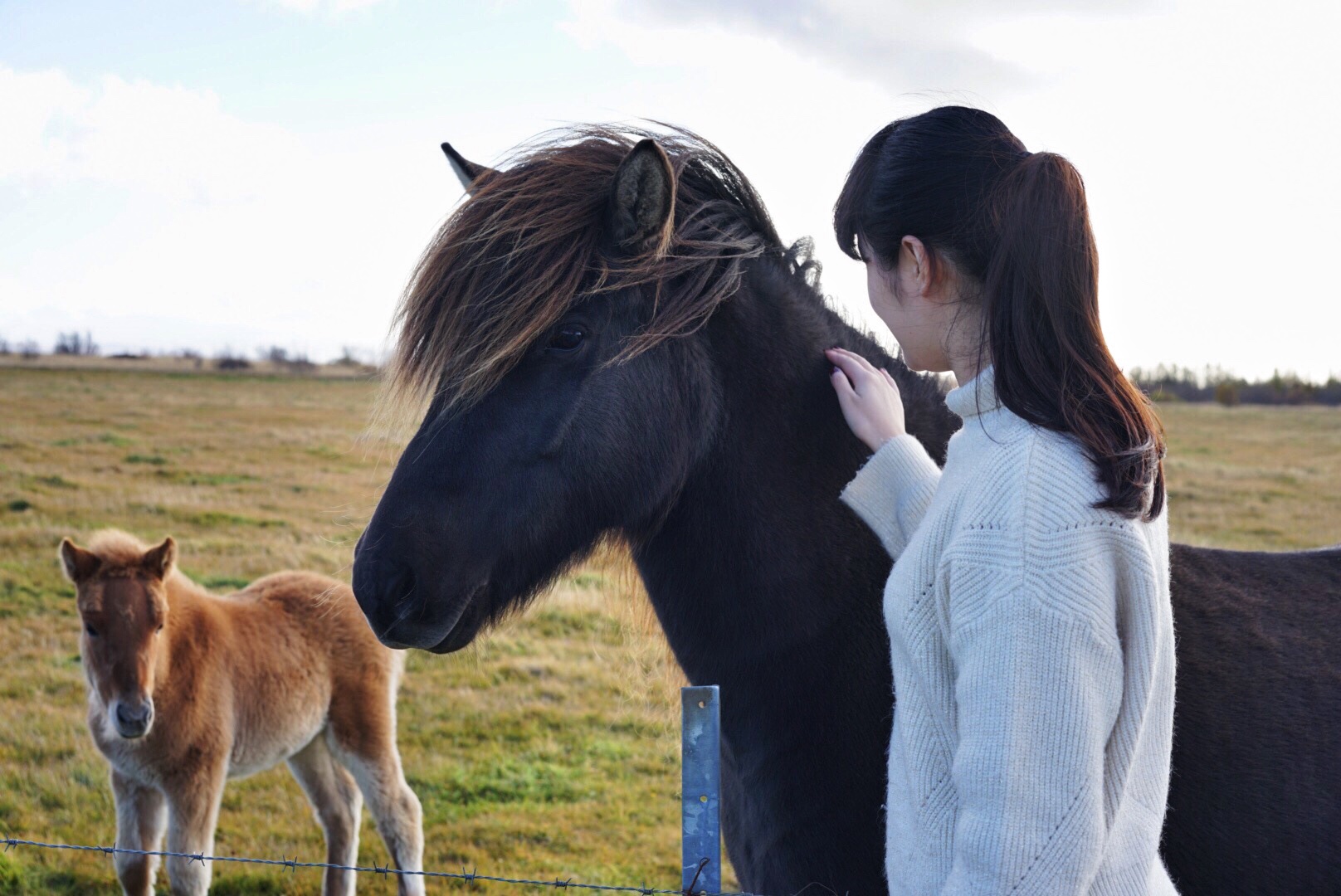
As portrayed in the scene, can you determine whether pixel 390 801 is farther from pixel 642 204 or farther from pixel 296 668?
pixel 642 204

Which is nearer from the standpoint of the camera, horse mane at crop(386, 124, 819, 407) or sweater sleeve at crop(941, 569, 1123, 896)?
sweater sleeve at crop(941, 569, 1123, 896)

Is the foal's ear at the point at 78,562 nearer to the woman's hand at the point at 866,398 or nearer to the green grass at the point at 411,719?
the green grass at the point at 411,719

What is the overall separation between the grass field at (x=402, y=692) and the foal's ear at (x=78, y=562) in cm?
119

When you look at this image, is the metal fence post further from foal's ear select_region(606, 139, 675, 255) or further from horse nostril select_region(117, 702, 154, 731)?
horse nostril select_region(117, 702, 154, 731)

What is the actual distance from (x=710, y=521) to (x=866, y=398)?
41 cm

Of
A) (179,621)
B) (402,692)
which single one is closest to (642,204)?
(179,621)

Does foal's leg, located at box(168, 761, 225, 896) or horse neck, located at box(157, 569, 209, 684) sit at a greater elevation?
horse neck, located at box(157, 569, 209, 684)

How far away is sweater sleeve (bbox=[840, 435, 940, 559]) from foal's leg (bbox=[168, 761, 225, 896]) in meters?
3.89

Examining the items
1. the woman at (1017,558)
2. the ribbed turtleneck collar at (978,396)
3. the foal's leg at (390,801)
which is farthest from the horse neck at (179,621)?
the ribbed turtleneck collar at (978,396)

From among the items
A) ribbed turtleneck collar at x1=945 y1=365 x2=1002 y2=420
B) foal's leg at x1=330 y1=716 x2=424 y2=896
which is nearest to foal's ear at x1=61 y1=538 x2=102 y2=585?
foal's leg at x1=330 y1=716 x2=424 y2=896

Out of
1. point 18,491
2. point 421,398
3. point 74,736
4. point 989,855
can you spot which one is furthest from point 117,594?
point 18,491

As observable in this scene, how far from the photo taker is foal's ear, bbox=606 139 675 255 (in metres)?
1.86

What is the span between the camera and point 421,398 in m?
2.07

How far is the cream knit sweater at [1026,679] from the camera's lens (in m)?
1.18
